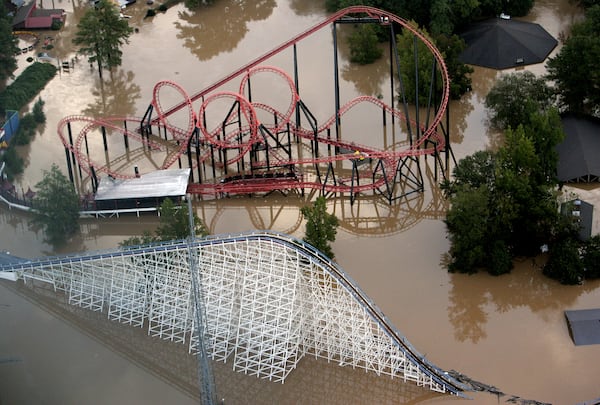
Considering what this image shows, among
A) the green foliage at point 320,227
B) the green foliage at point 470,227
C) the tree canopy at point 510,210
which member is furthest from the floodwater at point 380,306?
the green foliage at point 320,227

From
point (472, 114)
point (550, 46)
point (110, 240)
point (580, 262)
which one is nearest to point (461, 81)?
point (472, 114)

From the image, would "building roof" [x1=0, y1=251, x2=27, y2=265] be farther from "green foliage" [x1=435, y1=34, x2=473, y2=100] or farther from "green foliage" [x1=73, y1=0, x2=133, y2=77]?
"green foliage" [x1=435, y1=34, x2=473, y2=100]

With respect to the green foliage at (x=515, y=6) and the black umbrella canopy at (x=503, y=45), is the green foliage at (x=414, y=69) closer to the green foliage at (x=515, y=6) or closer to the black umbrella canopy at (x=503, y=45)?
the black umbrella canopy at (x=503, y=45)

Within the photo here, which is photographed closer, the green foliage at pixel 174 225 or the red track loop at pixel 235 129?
the green foliage at pixel 174 225

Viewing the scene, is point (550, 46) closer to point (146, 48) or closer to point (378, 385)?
point (146, 48)

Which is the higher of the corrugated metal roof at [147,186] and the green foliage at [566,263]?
the corrugated metal roof at [147,186]

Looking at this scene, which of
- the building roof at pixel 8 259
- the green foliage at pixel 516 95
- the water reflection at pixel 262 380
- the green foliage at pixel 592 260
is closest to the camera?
the water reflection at pixel 262 380

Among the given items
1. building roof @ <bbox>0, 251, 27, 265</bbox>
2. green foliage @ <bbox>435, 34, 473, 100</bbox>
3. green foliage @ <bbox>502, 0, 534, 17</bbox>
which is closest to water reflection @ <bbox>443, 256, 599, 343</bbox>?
green foliage @ <bbox>435, 34, 473, 100</bbox>

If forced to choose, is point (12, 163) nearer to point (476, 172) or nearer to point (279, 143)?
point (279, 143)
